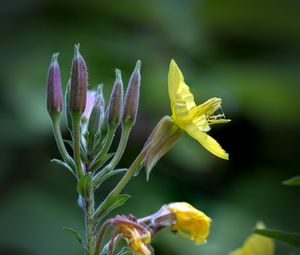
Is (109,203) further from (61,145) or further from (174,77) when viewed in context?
(174,77)

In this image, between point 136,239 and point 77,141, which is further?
point 77,141

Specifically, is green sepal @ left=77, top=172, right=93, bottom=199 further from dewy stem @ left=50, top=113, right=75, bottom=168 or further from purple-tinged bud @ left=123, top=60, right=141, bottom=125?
purple-tinged bud @ left=123, top=60, right=141, bottom=125

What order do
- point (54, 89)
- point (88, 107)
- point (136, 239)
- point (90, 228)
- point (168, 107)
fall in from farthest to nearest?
1. point (168, 107)
2. point (88, 107)
3. point (54, 89)
4. point (90, 228)
5. point (136, 239)

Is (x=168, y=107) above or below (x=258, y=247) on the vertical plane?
above

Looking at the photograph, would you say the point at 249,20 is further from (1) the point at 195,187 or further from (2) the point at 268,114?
(1) the point at 195,187

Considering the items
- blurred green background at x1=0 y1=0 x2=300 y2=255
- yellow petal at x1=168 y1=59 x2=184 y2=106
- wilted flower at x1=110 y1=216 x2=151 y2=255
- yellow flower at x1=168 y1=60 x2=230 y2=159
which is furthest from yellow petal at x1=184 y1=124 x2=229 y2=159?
blurred green background at x1=0 y1=0 x2=300 y2=255

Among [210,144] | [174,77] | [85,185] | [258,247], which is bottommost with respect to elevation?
[258,247]

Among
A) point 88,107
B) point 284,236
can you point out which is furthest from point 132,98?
point 284,236
